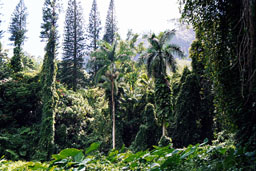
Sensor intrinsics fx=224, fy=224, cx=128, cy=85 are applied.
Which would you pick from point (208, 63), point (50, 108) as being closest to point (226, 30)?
point (208, 63)

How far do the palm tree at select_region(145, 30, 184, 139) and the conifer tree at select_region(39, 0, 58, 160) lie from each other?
8.67m

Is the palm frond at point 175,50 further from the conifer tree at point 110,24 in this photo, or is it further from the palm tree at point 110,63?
the conifer tree at point 110,24

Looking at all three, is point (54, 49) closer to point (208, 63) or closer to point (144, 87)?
point (144, 87)

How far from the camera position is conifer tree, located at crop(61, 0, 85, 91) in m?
28.4

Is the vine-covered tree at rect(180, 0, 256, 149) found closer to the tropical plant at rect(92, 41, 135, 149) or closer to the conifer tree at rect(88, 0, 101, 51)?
the tropical plant at rect(92, 41, 135, 149)

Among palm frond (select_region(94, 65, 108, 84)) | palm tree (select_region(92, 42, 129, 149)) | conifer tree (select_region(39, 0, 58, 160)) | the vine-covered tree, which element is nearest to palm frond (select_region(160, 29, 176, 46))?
palm tree (select_region(92, 42, 129, 149))

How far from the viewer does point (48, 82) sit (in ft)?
63.2

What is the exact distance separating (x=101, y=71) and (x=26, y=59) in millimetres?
13817

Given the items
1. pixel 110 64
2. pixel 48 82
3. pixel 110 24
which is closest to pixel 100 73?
pixel 110 64

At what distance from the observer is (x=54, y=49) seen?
20.6 meters

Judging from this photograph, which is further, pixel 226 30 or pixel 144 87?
pixel 144 87

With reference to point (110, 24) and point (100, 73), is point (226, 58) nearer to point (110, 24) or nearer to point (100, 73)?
point (100, 73)

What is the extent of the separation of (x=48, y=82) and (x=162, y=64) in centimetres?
984

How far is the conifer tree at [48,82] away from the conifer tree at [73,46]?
709 cm
